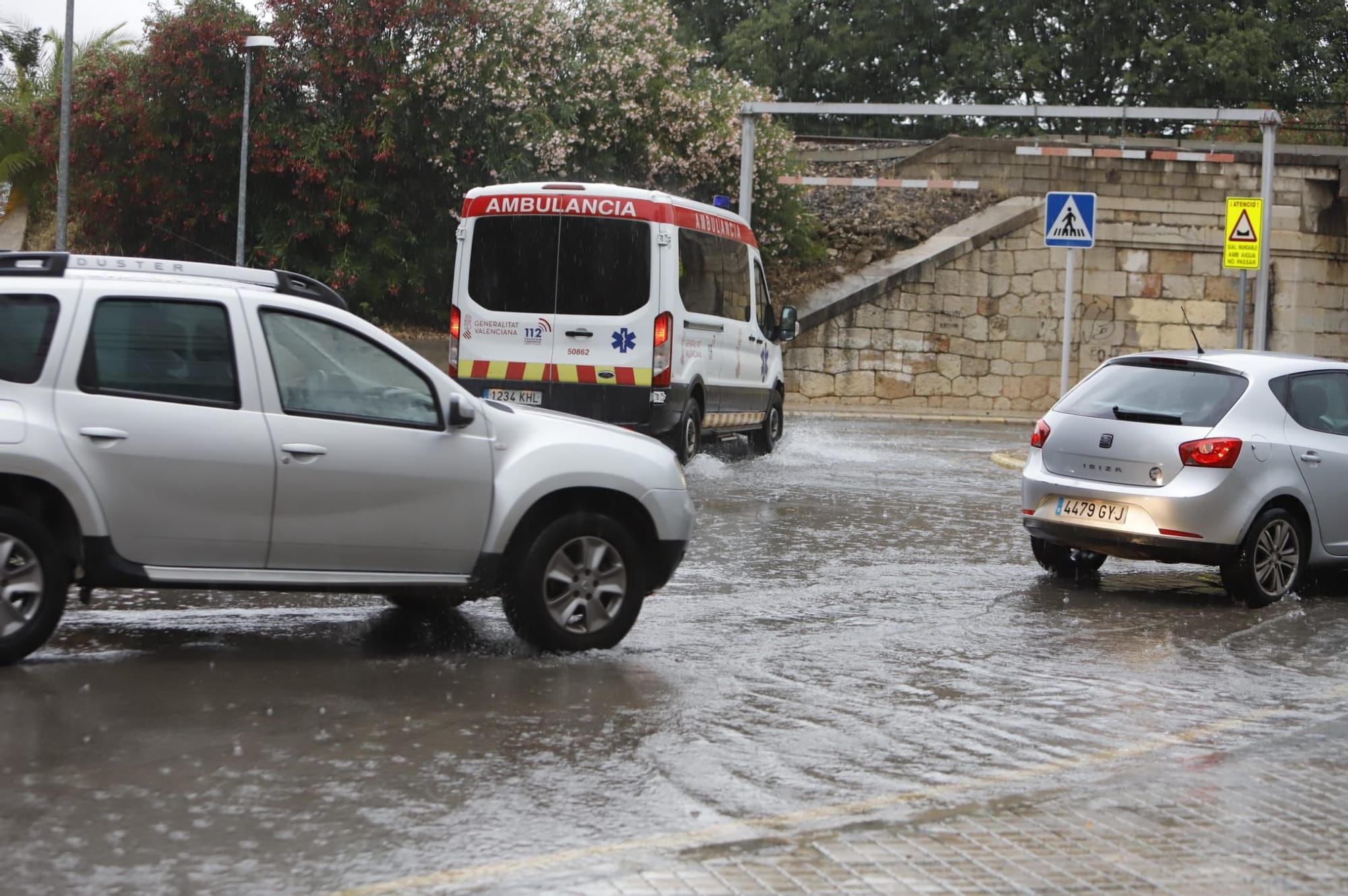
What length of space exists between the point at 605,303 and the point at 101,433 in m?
9.00

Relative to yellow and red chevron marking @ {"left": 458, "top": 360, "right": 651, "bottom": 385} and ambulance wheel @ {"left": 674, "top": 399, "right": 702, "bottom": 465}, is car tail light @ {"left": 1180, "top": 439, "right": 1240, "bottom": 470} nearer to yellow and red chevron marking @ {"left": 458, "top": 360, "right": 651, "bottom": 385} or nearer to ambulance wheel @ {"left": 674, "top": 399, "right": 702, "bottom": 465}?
yellow and red chevron marking @ {"left": 458, "top": 360, "right": 651, "bottom": 385}

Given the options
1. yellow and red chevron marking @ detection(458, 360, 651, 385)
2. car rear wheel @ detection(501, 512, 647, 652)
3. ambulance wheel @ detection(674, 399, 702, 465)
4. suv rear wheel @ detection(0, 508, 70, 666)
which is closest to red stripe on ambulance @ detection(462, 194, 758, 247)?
yellow and red chevron marking @ detection(458, 360, 651, 385)

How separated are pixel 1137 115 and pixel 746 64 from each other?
83.1 feet

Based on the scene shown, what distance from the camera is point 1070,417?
10.9 m

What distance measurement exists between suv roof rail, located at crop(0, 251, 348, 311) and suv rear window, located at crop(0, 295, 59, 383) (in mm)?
181

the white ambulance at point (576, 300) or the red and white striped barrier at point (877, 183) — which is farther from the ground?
the red and white striped barrier at point (877, 183)

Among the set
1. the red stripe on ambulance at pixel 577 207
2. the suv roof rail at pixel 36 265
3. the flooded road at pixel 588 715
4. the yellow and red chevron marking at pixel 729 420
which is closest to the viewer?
the flooded road at pixel 588 715

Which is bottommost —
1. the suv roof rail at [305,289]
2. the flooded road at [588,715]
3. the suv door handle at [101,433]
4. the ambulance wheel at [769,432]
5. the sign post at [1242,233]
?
the flooded road at [588,715]

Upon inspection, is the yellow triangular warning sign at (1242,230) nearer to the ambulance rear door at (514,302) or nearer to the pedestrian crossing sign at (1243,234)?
the pedestrian crossing sign at (1243,234)

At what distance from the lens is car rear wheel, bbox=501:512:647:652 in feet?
25.6

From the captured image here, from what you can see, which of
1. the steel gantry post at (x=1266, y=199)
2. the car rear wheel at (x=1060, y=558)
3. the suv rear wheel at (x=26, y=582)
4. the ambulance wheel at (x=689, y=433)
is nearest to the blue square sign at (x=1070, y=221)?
the steel gantry post at (x=1266, y=199)

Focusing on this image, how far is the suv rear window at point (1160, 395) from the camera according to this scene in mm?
10438

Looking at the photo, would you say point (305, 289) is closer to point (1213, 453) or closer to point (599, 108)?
point (1213, 453)

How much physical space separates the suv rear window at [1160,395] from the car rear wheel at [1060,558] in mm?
922
